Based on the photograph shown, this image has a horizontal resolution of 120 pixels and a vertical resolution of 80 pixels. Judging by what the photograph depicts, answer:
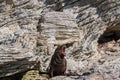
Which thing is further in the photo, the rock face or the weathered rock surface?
the rock face

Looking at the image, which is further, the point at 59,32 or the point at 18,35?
the point at 59,32

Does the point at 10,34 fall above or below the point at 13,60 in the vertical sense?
above

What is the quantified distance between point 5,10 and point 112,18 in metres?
3.99

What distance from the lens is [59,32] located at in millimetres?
13328

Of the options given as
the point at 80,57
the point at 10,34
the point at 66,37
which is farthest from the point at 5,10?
the point at 80,57

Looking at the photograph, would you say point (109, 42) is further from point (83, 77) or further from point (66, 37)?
point (83, 77)

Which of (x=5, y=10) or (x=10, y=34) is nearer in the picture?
(x=10, y=34)

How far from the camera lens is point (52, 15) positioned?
1352 cm

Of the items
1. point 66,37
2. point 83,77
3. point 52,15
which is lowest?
point 83,77

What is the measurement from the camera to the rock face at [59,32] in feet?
39.1

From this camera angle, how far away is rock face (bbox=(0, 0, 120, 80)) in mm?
11922

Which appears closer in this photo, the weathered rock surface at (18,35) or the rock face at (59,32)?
the weathered rock surface at (18,35)

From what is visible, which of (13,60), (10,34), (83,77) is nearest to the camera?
(83,77)

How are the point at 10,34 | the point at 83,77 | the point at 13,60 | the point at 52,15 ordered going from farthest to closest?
the point at 52,15
the point at 10,34
the point at 13,60
the point at 83,77
